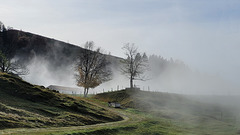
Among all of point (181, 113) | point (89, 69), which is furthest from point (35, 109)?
point (89, 69)

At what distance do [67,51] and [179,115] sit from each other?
386 ft

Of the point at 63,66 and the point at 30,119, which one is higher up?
the point at 63,66

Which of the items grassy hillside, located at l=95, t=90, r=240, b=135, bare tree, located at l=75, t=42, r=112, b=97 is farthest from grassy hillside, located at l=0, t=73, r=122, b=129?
Answer: bare tree, located at l=75, t=42, r=112, b=97

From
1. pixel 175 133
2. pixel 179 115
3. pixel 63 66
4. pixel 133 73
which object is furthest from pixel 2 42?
pixel 175 133

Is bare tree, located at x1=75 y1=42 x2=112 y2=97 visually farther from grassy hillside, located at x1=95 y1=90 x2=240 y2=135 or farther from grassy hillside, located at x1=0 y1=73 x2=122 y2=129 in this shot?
grassy hillside, located at x1=0 y1=73 x2=122 y2=129

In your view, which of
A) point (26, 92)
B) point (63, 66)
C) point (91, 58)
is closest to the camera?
point (26, 92)

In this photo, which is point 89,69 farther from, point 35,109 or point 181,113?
point 35,109

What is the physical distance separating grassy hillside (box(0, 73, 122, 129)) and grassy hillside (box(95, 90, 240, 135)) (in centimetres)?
1020

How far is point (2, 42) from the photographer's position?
4697 inches

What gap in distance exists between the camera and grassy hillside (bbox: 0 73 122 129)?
2598 cm

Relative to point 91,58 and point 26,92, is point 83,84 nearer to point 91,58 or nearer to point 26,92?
point 91,58

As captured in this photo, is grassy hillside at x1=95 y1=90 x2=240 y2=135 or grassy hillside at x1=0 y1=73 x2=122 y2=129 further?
grassy hillside at x1=95 y1=90 x2=240 y2=135

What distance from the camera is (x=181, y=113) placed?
50656 millimetres

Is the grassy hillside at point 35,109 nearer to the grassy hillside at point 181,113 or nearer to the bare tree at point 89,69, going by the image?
the grassy hillside at point 181,113
